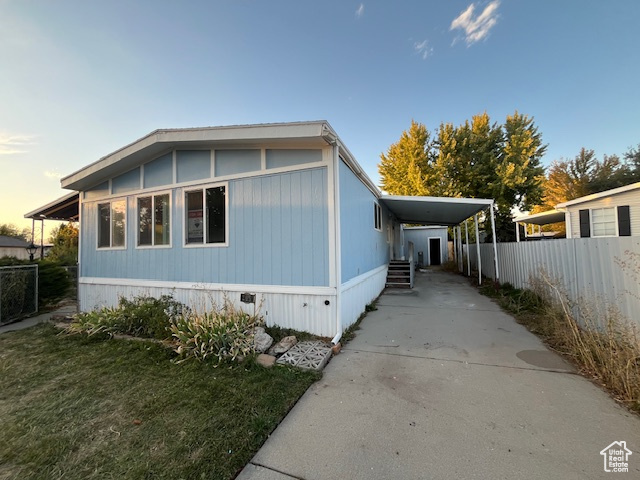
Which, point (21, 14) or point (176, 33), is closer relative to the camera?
point (21, 14)

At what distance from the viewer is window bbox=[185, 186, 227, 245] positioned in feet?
18.0

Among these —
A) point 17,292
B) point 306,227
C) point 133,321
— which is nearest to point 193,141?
point 306,227

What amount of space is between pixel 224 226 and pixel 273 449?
415 cm

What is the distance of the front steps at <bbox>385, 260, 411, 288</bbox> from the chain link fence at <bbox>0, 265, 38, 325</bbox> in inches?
426

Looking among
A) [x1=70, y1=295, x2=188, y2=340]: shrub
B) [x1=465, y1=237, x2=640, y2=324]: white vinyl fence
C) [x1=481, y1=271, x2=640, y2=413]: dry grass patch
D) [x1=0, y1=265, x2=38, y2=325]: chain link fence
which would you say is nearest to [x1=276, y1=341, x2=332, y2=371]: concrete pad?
[x1=70, y1=295, x2=188, y2=340]: shrub

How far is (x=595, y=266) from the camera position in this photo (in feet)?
13.7

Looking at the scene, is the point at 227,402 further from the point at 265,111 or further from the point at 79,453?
the point at 265,111

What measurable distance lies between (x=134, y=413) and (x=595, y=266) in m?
6.50

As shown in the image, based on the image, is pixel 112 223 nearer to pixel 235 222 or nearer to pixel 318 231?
pixel 235 222

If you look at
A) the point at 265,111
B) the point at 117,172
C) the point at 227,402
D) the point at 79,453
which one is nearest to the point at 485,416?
the point at 227,402

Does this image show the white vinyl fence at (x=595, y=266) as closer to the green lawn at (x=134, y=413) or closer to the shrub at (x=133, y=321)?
the green lawn at (x=134, y=413)

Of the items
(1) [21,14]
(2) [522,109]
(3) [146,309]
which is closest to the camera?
(3) [146,309]

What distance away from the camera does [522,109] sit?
62.2ft

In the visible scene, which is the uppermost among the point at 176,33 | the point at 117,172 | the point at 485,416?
the point at 176,33
